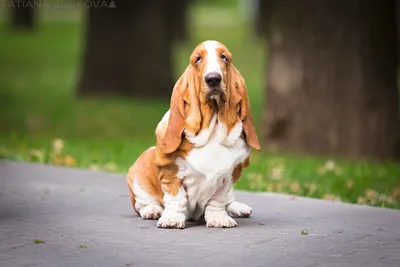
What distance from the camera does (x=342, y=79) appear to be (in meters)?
13.0

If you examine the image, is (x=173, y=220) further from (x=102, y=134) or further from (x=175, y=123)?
(x=102, y=134)

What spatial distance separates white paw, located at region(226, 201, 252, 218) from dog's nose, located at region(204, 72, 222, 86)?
1.26 metres

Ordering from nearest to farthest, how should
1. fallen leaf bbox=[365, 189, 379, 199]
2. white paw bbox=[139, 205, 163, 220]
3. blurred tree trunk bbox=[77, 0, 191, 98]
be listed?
white paw bbox=[139, 205, 163, 220] < fallen leaf bbox=[365, 189, 379, 199] < blurred tree trunk bbox=[77, 0, 191, 98]

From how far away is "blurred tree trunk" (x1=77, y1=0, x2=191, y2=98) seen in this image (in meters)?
19.8

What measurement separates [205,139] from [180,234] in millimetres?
664

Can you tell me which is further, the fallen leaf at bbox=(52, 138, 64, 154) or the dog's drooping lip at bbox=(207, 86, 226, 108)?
the fallen leaf at bbox=(52, 138, 64, 154)

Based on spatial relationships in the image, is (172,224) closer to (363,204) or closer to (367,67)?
(363,204)

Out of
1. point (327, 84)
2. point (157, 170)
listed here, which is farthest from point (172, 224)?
point (327, 84)

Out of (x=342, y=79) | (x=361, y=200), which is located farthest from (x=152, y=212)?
(x=342, y=79)

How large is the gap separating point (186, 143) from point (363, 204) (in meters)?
2.37

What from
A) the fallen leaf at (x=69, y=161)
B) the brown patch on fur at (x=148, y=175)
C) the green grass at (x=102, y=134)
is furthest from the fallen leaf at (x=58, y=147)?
the brown patch on fur at (x=148, y=175)

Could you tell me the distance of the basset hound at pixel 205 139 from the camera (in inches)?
279

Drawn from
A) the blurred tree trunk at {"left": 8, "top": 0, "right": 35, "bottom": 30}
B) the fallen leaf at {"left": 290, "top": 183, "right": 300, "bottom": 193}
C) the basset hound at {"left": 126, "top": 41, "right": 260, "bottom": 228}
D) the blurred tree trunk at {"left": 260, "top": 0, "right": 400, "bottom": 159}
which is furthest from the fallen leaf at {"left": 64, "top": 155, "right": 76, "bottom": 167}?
the blurred tree trunk at {"left": 8, "top": 0, "right": 35, "bottom": 30}

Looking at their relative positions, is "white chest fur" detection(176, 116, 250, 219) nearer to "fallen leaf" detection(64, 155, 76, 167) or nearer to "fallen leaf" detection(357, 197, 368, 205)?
"fallen leaf" detection(357, 197, 368, 205)
